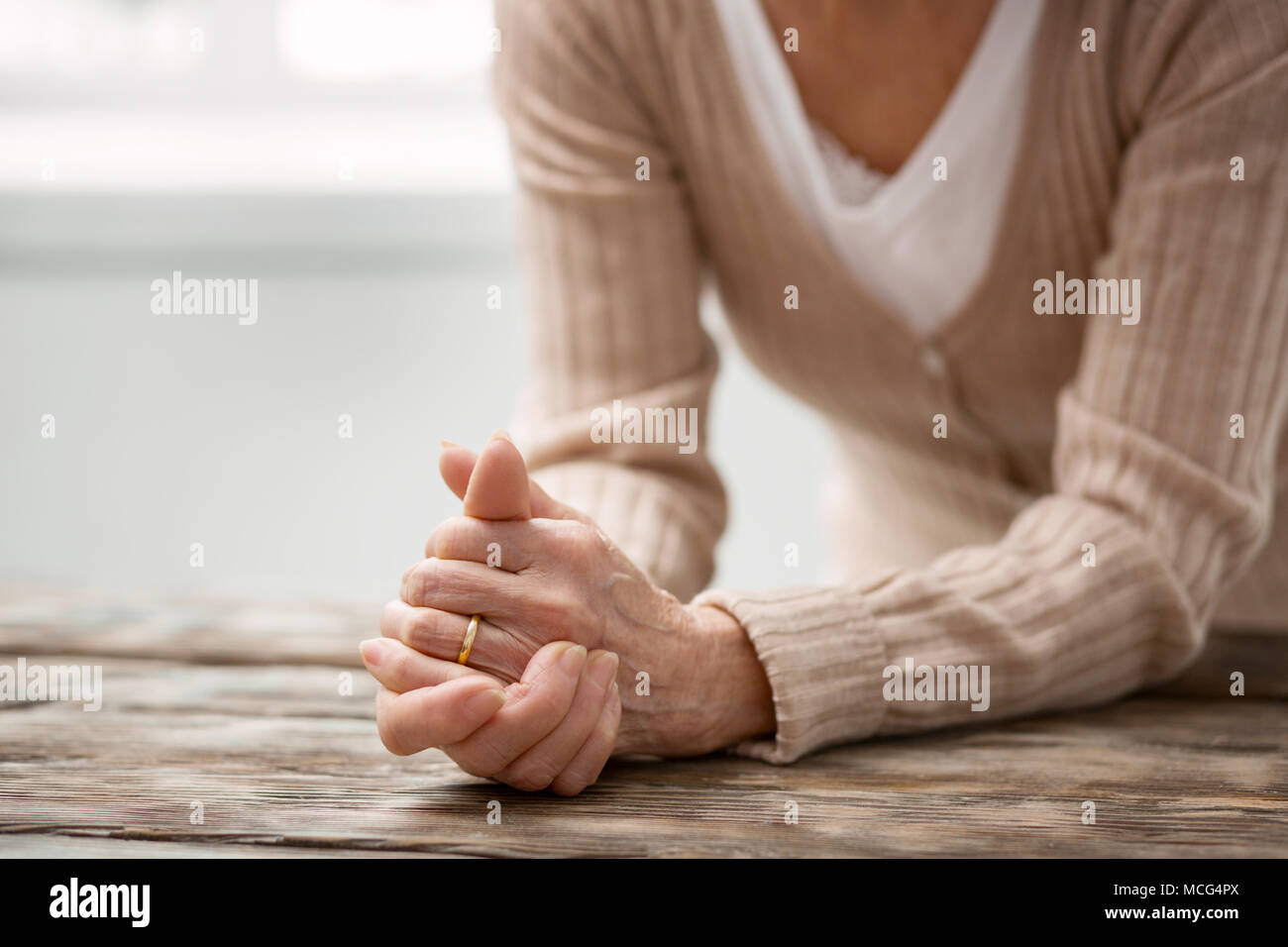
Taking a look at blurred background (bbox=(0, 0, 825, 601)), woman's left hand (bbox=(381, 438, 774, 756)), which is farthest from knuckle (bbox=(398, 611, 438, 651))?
blurred background (bbox=(0, 0, 825, 601))

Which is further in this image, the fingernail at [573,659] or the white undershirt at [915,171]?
the white undershirt at [915,171]

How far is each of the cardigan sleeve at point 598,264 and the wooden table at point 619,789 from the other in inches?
9.3

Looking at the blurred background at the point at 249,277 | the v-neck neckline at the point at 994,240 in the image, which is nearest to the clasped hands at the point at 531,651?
the v-neck neckline at the point at 994,240

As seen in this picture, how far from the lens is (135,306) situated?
181 centimetres

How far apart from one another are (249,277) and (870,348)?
4.03ft

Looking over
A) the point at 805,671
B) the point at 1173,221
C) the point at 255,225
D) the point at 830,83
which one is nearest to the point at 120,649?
the point at 805,671

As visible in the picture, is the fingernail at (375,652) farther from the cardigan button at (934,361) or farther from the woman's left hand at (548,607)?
the cardigan button at (934,361)

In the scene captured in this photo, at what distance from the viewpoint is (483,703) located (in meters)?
0.50

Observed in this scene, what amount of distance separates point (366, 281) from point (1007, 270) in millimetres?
1235

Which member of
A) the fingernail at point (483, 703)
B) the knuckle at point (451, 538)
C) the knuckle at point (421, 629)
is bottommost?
the fingernail at point (483, 703)

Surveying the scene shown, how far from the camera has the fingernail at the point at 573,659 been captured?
525 mm
